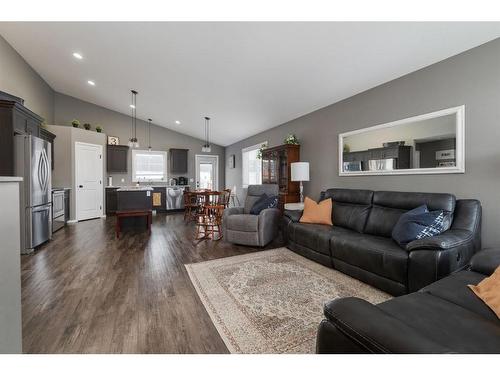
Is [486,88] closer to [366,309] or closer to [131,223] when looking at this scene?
[366,309]

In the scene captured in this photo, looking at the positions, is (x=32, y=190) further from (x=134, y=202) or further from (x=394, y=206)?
(x=394, y=206)

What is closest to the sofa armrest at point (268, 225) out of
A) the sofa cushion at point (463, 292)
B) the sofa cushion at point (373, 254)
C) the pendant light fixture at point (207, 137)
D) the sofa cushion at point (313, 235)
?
the sofa cushion at point (313, 235)

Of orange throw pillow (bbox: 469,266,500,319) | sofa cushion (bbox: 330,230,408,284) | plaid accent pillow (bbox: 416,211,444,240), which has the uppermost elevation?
plaid accent pillow (bbox: 416,211,444,240)

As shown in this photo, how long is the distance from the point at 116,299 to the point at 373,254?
2462 mm

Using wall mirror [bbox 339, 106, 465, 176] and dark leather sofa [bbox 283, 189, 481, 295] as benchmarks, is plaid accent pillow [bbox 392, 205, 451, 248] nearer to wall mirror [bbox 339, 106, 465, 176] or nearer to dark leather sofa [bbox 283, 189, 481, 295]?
dark leather sofa [bbox 283, 189, 481, 295]

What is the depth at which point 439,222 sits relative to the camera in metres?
2.28

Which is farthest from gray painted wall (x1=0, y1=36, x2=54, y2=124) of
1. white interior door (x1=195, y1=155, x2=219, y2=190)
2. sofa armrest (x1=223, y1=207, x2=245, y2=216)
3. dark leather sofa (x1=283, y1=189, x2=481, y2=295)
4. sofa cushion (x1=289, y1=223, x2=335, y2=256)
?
dark leather sofa (x1=283, y1=189, x2=481, y2=295)

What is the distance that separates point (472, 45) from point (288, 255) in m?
3.14

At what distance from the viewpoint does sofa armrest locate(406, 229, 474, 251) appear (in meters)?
1.89

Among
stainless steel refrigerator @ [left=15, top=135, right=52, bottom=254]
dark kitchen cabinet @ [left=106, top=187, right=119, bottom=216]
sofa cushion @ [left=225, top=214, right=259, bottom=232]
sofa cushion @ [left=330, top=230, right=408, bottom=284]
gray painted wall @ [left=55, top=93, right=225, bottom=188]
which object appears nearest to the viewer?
sofa cushion @ [left=330, top=230, right=408, bottom=284]

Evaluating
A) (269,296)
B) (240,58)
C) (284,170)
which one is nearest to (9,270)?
(269,296)

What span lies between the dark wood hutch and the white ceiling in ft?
2.61

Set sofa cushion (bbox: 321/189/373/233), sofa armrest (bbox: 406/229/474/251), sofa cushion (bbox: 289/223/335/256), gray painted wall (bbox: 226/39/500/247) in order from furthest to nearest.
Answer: sofa cushion (bbox: 321/189/373/233)
sofa cushion (bbox: 289/223/335/256)
gray painted wall (bbox: 226/39/500/247)
sofa armrest (bbox: 406/229/474/251)

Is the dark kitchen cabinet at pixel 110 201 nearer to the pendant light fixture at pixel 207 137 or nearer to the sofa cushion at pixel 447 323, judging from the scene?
the pendant light fixture at pixel 207 137
